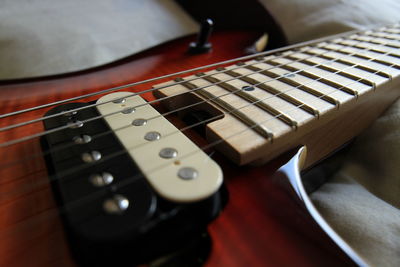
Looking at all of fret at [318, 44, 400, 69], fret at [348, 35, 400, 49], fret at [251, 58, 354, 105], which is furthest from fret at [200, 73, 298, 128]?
fret at [348, 35, 400, 49]

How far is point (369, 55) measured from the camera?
656 mm

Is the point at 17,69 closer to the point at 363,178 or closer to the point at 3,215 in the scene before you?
the point at 3,215

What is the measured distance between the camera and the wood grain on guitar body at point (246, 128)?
299 mm

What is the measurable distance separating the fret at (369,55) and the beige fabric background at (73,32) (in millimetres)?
445

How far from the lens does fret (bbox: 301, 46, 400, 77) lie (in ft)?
1.87

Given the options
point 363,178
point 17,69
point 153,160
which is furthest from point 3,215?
point 363,178

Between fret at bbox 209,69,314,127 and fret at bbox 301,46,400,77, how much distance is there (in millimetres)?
261

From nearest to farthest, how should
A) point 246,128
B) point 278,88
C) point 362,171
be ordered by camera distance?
point 246,128 → point 278,88 → point 362,171

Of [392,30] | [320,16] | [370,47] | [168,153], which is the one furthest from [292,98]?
[392,30]

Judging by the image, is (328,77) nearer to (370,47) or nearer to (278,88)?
(278,88)

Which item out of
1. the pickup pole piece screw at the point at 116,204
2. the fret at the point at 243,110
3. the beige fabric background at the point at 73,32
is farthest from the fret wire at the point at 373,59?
the pickup pole piece screw at the point at 116,204

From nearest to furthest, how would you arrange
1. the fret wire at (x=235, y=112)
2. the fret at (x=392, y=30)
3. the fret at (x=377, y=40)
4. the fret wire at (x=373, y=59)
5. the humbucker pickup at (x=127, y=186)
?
the humbucker pickup at (x=127, y=186) < the fret wire at (x=235, y=112) < the fret wire at (x=373, y=59) < the fret at (x=377, y=40) < the fret at (x=392, y=30)

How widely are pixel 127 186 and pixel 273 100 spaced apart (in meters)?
0.29

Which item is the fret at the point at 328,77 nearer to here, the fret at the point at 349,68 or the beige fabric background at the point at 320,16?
the fret at the point at 349,68
